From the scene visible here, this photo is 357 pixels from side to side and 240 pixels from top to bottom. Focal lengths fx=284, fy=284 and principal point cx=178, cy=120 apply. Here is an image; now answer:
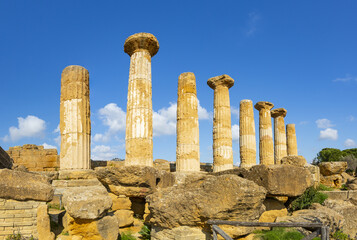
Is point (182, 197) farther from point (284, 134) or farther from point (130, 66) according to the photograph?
point (284, 134)

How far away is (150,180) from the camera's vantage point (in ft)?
25.2

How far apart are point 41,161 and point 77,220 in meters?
9.31

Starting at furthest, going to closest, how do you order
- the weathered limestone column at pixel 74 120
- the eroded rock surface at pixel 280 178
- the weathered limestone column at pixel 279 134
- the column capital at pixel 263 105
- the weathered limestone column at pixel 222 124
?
the weathered limestone column at pixel 279 134
the column capital at pixel 263 105
the weathered limestone column at pixel 222 124
the weathered limestone column at pixel 74 120
the eroded rock surface at pixel 280 178

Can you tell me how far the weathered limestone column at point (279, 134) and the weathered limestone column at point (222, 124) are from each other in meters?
9.11

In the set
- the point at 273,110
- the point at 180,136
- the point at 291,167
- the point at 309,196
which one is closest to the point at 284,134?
the point at 273,110

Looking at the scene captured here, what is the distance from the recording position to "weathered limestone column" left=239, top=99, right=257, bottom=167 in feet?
62.4

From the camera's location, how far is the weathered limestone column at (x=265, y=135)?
21.6m

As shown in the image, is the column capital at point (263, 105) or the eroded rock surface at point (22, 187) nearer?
the eroded rock surface at point (22, 187)

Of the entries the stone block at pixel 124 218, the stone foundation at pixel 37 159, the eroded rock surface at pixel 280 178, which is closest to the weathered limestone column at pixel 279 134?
the eroded rock surface at pixel 280 178

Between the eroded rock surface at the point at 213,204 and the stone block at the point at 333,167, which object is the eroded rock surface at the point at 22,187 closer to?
the eroded rock surface at the point at 213,204

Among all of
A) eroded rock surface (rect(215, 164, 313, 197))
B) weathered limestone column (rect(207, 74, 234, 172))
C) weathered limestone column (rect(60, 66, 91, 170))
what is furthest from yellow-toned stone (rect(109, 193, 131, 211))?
weathered limestone column (rect(207, 74, 234, 172))

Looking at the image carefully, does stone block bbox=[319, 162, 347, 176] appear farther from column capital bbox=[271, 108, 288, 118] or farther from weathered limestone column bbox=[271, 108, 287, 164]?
column capital bbox=[271, 108, 288, 118]

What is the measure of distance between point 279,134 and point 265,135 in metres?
3.52

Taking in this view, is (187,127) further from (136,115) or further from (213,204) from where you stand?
(213,204)
